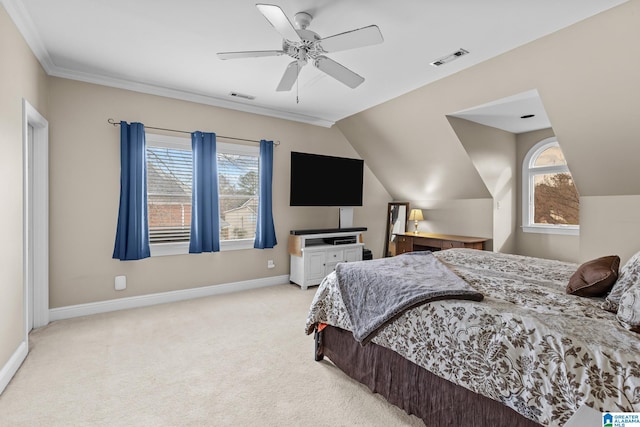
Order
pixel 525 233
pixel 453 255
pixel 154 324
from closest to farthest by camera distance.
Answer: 1. pixel 453 255
2. pixel 154 324
3. pixel 525 233

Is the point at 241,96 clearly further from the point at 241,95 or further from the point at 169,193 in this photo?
the point at 169,193

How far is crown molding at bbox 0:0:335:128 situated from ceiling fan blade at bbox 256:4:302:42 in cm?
181

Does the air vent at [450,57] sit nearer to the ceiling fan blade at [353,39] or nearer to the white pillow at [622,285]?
the ceiling fan blade at [353,39]

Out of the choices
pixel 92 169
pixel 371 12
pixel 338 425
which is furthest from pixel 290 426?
pixel 92 169

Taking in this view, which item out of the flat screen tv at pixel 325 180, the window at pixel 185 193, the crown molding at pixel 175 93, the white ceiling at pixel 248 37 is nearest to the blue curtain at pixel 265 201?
the window at pixel 185 193

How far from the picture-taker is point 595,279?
1.78m

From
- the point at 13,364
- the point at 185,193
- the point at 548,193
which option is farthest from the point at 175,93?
the point at 548,193

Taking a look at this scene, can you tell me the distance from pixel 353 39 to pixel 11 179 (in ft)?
8.56

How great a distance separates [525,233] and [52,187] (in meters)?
6.38

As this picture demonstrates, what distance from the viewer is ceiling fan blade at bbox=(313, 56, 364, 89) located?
2451 millimetres

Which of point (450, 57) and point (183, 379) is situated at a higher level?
point (450, 57)

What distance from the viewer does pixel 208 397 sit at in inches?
80.6

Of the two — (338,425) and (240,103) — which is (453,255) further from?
(240,103)

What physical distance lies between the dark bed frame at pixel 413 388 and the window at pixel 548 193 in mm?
4213
